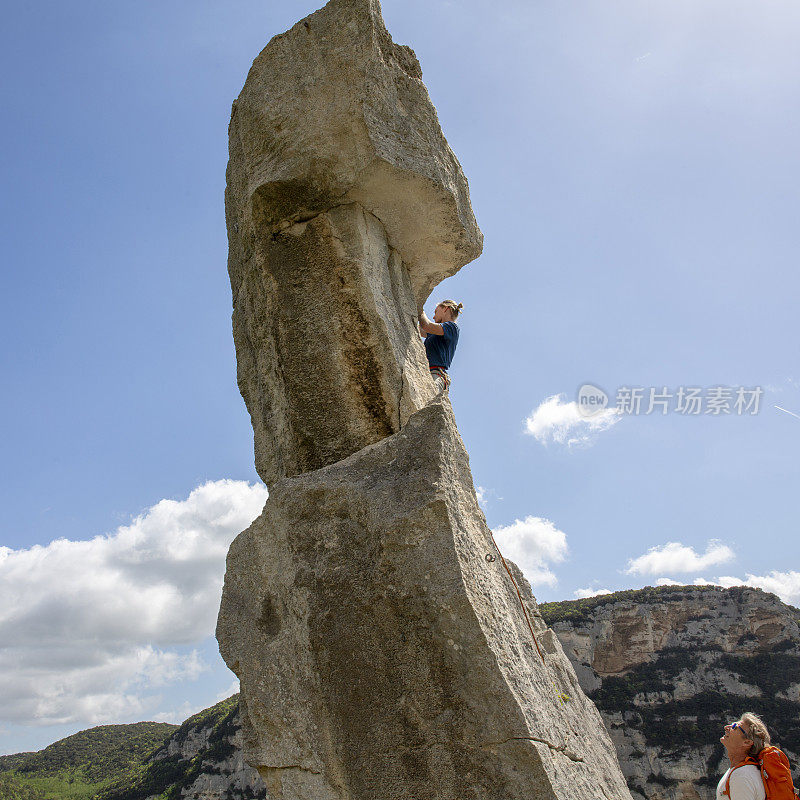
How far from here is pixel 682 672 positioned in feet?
102

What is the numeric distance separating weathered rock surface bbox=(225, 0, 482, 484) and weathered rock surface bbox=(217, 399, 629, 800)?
Answer: 67 centimetres

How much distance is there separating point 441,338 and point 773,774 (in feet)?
11.4

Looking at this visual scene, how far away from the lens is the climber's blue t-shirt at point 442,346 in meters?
5.00

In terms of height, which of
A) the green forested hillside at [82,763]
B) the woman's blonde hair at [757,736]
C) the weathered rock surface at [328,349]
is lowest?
the green forested hillside at [82,763]

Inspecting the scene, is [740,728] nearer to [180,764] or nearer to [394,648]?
[394,648]

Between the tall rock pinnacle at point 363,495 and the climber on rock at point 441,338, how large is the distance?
0.84 feet

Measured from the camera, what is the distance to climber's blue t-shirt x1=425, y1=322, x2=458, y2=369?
4996mm

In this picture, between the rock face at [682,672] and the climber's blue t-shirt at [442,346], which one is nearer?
the climber's blue t-shirt at [442,346]

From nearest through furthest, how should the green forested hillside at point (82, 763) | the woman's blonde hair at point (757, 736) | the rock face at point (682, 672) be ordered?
the woman's blonde hair at point (757, 736) < the rock face at point (682, 672) < the green forested hillside at point (82, 763)

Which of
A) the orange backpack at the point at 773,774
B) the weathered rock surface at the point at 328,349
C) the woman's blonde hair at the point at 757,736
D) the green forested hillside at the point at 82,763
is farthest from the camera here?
the green forested hillside at the point at 82,763

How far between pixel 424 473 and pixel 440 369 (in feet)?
6.40

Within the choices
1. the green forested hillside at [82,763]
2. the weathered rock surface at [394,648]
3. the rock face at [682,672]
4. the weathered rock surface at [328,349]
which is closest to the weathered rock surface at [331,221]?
the weathered rock surface at [328,349]

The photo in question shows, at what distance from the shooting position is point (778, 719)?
84.6ft

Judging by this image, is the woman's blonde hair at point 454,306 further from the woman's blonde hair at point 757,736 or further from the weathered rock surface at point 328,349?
the woman's blonde hair at point 757,736
